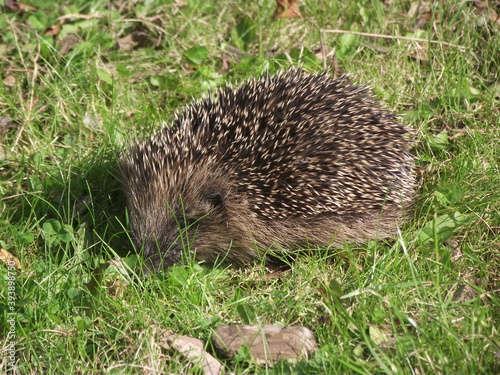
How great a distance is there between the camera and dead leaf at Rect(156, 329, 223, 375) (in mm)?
3504

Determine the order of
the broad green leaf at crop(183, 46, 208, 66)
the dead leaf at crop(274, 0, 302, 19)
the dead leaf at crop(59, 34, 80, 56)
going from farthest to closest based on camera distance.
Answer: the dead leaf at crop(274, 0, 302, 19)
the dead leaf at crop(59, 34, 80, 56)
the broad green leaf at crop(183, 46, 208, 66)

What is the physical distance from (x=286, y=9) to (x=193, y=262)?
3.37 meters

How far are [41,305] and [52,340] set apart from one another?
0.90 ft

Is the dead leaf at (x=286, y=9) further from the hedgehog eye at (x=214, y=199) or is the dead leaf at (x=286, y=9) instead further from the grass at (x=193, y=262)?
the hedgehog eye at (x=214, y=199)

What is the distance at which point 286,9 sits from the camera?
21.7ft

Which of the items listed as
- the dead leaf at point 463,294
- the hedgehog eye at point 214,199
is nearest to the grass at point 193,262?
the dead leaf at point 463,294

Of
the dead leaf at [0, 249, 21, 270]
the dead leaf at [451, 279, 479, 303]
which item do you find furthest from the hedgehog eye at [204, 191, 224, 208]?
the dead leaf at [451, 279, 479, 303]

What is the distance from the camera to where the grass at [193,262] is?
358cm

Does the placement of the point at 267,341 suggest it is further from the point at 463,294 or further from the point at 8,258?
the point at 8,258

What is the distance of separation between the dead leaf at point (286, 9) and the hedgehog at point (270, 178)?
6.83 feet

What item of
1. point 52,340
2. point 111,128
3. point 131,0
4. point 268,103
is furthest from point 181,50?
point 52,340

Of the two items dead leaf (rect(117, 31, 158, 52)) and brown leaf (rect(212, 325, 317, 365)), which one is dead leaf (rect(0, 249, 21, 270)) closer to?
brown leaf (rect(212, 325, 317, 365))

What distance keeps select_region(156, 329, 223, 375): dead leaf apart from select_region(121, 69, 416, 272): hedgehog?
78cm

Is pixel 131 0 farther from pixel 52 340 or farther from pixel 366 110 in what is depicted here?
pixel 52 340
